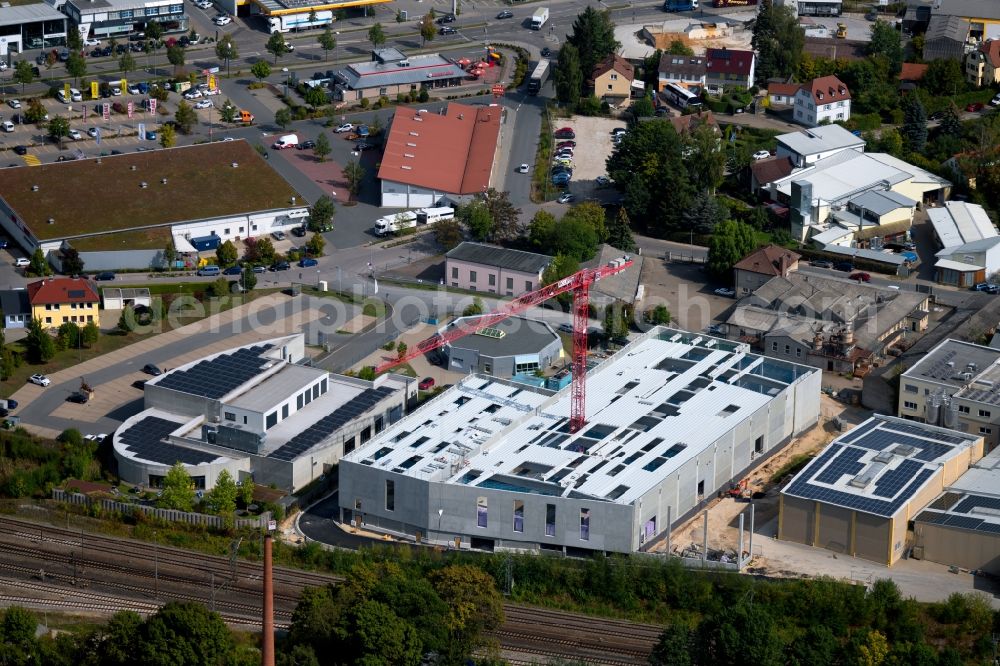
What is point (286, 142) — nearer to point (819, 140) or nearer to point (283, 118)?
point (283, 118)

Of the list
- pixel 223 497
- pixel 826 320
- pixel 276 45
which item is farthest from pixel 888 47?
pixel 223 497

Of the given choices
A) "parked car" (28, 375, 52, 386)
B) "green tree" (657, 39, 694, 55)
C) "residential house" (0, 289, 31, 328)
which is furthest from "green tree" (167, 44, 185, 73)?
"parked car" (28, 375, 52, 386)

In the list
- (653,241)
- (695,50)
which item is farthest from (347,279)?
(695,50)

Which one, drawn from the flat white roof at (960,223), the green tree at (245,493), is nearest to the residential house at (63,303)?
the green tree at (245,493)

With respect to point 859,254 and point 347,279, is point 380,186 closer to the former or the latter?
point 347,279

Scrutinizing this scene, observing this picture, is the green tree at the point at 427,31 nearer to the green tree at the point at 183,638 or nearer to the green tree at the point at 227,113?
the green tree at the point at 227,113
